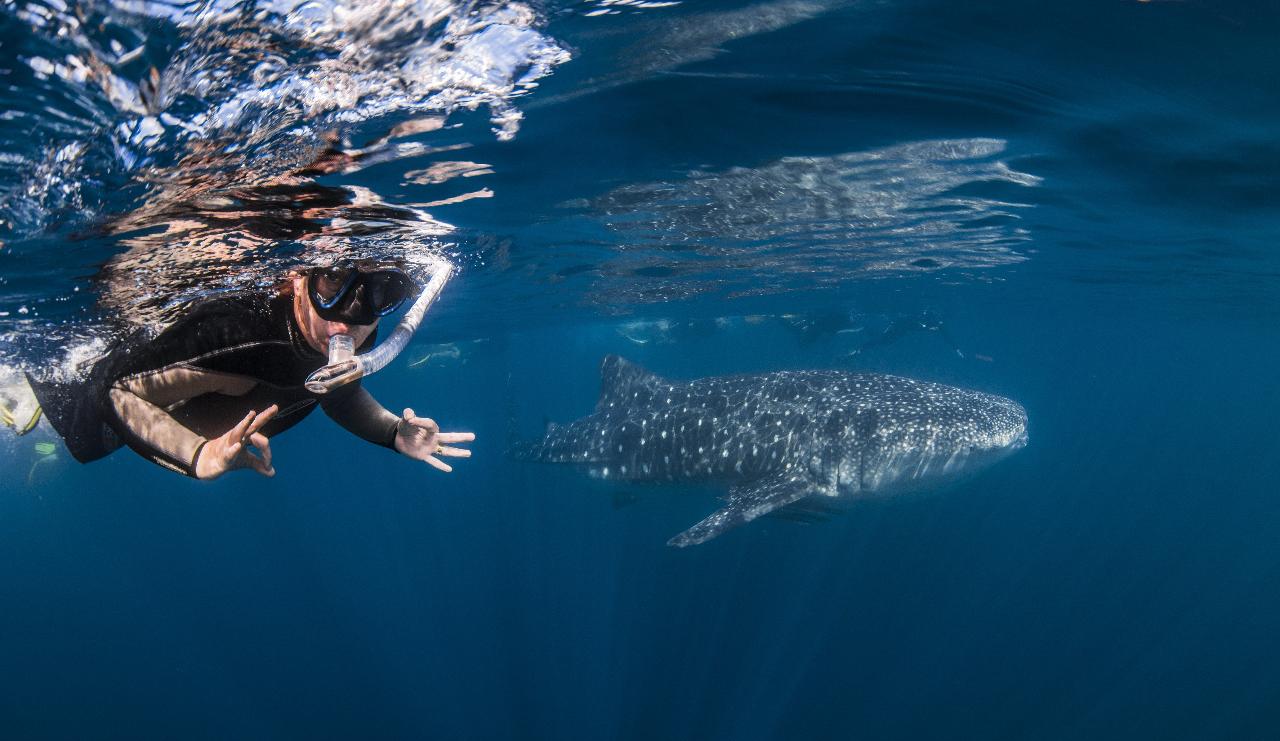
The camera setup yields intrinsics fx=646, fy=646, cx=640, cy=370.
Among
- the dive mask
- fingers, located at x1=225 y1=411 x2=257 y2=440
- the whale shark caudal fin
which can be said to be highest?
the dive mask

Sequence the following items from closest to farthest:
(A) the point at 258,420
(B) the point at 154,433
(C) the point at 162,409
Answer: (A) the point at 258,420 → (B) the point at 154,433 → (C) the point at 162,409

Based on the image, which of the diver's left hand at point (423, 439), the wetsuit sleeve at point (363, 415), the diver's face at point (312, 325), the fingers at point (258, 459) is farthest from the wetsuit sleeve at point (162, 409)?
the diver's left hand at point (423, 439)

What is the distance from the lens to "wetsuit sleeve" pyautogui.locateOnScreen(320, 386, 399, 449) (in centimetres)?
512

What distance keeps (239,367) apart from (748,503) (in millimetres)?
6542

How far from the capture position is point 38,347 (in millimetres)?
11414

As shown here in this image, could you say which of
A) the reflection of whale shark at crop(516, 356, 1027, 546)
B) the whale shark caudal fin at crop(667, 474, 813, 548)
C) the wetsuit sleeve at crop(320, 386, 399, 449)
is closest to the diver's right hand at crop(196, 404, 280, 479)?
the wetsuit sleeve at crop(320, 386, 399, 449)

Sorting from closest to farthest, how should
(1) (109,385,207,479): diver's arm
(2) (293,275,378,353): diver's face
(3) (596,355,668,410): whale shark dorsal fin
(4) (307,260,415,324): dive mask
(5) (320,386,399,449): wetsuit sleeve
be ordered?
(1) (109,385,207,479): diver's arm → (4) (307,260,415,324): dive mask → (2) (293,275,378,353): diver's face → (5) (320,386,399,449): wetsuit sleeve → (3) (596,355,668,410): whale shark dorsal fin

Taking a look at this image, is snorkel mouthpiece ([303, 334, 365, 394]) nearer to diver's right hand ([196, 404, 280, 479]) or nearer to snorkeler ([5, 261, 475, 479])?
diver's right hand ([196, 404, 280, 479])

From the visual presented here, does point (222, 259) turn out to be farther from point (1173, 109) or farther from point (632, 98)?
point (1173, 109)

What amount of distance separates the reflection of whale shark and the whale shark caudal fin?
0.02m

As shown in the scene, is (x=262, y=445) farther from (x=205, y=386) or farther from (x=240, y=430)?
(x=205, y=386)

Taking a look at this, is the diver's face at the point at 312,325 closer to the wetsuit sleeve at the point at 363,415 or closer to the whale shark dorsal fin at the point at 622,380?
the wetsuit sleeve at the point at 363,415

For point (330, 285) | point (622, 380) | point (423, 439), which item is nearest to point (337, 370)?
point (330, 285)

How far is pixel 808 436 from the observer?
996 centimetres
